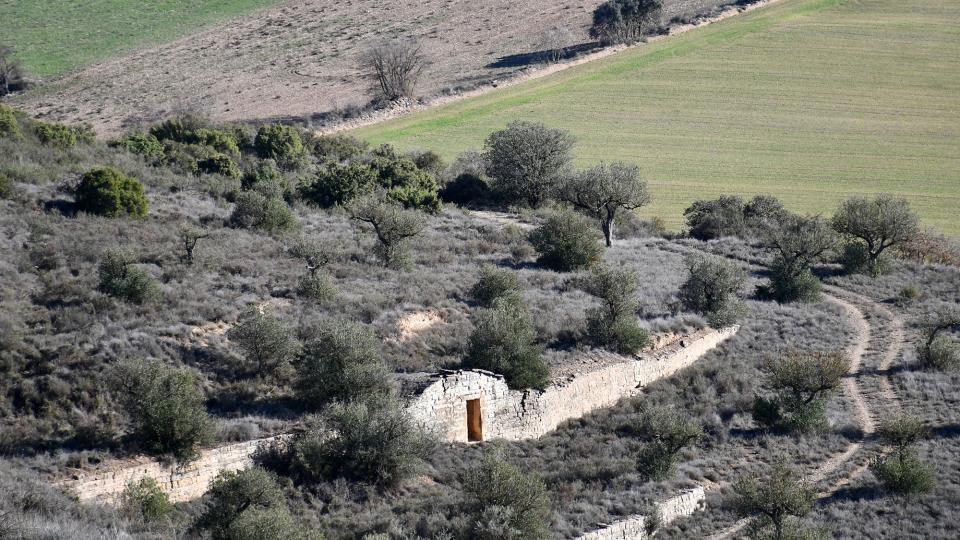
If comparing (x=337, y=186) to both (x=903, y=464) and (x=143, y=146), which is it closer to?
(x=143, y=146)

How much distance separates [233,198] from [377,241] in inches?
285

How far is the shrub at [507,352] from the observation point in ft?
92.0

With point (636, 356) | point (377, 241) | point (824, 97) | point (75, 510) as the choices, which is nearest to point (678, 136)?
point (824, 97)

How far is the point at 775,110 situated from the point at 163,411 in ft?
183

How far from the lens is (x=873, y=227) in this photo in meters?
45.1

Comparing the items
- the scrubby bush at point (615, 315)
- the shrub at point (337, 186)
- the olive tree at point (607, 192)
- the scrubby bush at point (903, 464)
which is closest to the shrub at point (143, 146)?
the shrub at point (337, 186)

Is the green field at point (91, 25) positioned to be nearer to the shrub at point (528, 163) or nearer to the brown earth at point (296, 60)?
the brown earth at point (296, 60)

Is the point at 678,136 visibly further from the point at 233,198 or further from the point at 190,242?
the point at 190,242

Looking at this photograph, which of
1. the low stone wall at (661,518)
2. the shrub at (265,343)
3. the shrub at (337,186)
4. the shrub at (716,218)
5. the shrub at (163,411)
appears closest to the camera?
the low stone wall at (661,518)

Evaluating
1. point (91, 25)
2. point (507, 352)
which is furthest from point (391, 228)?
point (91, 25)

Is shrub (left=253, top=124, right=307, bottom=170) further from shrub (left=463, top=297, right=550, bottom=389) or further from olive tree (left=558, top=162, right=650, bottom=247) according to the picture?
shrub (left=463, top=297, right=550, bottom=389)

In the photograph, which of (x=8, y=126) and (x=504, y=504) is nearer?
(x=504, y=504)

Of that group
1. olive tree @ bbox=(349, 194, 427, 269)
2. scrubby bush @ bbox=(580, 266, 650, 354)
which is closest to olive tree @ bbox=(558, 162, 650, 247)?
olive tree @ bbox=(349, 194, 427, 269)

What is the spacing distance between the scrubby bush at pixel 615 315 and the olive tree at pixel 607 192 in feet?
40.6
